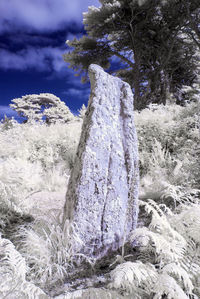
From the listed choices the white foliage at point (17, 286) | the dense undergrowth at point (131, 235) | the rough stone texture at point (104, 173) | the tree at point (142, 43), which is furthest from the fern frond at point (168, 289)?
the tree at point (142, 43)

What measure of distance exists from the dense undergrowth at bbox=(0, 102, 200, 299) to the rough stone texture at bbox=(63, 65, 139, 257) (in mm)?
151

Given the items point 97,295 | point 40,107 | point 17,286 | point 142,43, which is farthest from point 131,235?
point 40,107

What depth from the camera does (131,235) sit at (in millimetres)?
1872

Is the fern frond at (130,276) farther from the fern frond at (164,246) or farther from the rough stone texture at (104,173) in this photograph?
the rough stone texture at (104,173)

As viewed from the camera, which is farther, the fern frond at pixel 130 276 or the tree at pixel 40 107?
the tree at pixel 40 107

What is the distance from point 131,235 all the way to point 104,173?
0.61 metres

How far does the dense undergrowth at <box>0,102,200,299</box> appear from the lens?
132 cm

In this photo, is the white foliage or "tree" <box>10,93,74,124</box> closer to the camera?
the white foliage

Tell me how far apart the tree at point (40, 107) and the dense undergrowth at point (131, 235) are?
29.5 ft

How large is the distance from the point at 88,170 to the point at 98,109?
0.55 meters

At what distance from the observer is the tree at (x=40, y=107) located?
1500 cm

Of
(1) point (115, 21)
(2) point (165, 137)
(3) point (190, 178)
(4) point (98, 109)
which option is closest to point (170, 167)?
(3) point (190, 178)

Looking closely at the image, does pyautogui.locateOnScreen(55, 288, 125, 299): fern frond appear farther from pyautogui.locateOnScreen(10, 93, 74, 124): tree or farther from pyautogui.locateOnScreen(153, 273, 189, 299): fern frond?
pyautogui.locateOnScreen(10, 93, 74, 124): tree

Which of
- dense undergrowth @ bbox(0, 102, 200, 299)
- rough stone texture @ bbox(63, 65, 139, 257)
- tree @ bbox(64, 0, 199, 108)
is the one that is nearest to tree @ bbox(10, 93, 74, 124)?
tree @ bbox(64, 0, 199, 108)
